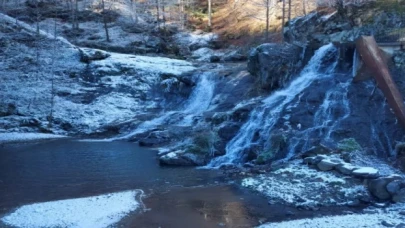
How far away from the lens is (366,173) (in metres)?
12.6

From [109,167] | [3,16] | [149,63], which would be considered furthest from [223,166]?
[3,16]

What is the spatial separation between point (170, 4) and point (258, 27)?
50.0ft

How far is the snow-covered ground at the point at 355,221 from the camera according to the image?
9.92 m

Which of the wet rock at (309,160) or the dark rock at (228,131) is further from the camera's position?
the dark rock at (228,131)

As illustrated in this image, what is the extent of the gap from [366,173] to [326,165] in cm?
139

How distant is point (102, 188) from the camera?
1389 centimetres

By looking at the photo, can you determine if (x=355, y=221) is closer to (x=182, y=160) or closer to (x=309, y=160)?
(x=309, y=160)

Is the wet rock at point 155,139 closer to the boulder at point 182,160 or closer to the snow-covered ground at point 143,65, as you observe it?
the boulder at point 182,160

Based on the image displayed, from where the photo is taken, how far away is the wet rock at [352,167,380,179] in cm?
1245

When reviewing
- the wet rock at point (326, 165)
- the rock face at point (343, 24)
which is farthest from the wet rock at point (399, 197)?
the rock face at point (343, 24)

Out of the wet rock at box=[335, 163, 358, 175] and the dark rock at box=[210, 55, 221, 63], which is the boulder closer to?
the wet rock at box=[335, 163, 358, 175]

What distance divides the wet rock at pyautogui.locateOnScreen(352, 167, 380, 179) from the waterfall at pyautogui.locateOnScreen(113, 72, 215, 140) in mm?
12658

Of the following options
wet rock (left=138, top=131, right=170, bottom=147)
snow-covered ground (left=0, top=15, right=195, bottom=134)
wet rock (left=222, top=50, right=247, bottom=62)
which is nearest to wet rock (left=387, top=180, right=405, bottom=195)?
wet rock (left=138, top=131, right=170, bottom=147)

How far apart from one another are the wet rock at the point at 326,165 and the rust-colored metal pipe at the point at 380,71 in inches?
162
